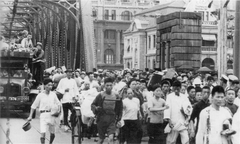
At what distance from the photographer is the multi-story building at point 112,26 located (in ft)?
332

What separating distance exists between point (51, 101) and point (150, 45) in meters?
69.6

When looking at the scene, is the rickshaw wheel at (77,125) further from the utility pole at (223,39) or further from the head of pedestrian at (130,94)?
the utility pole at (223,39)

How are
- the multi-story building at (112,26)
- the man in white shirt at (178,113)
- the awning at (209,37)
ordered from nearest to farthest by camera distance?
the man in white shirt at (178,113)
the awning at (209,37)
the multi-story building at (112,26)

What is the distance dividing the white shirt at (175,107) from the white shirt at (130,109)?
37.5 inches

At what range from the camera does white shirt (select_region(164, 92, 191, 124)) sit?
12836 millimetres

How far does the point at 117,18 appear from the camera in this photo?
105 metres

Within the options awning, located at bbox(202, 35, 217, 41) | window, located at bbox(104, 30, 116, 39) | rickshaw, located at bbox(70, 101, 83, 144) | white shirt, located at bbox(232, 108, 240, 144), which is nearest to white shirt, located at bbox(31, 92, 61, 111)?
rickshaw, located at bbox(70, 101, 83, 144)

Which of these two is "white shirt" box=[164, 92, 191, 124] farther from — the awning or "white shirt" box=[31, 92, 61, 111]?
the awning

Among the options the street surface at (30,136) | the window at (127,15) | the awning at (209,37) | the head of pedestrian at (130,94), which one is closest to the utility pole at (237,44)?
the street surface at (30,136)

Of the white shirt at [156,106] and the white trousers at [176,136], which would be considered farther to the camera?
the white shirt at [156,106]

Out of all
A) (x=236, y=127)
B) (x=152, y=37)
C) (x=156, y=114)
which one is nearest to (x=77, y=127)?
(x=156, y=114)

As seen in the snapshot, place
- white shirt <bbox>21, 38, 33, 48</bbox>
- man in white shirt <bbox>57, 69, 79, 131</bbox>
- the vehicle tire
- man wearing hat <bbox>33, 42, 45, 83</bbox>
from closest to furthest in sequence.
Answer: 1. the vehicle tire
2. man in white shirt <bbox>57, 69, 79, 131</bbox>
3. white shirt <bbox>21, 38, 33, 48</bbox>
4. man wearing hat <bbox>33, 42, 45, 83</bbox>

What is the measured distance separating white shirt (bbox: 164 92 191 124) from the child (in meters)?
0.24

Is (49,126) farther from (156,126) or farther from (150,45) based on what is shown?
(150,45)
